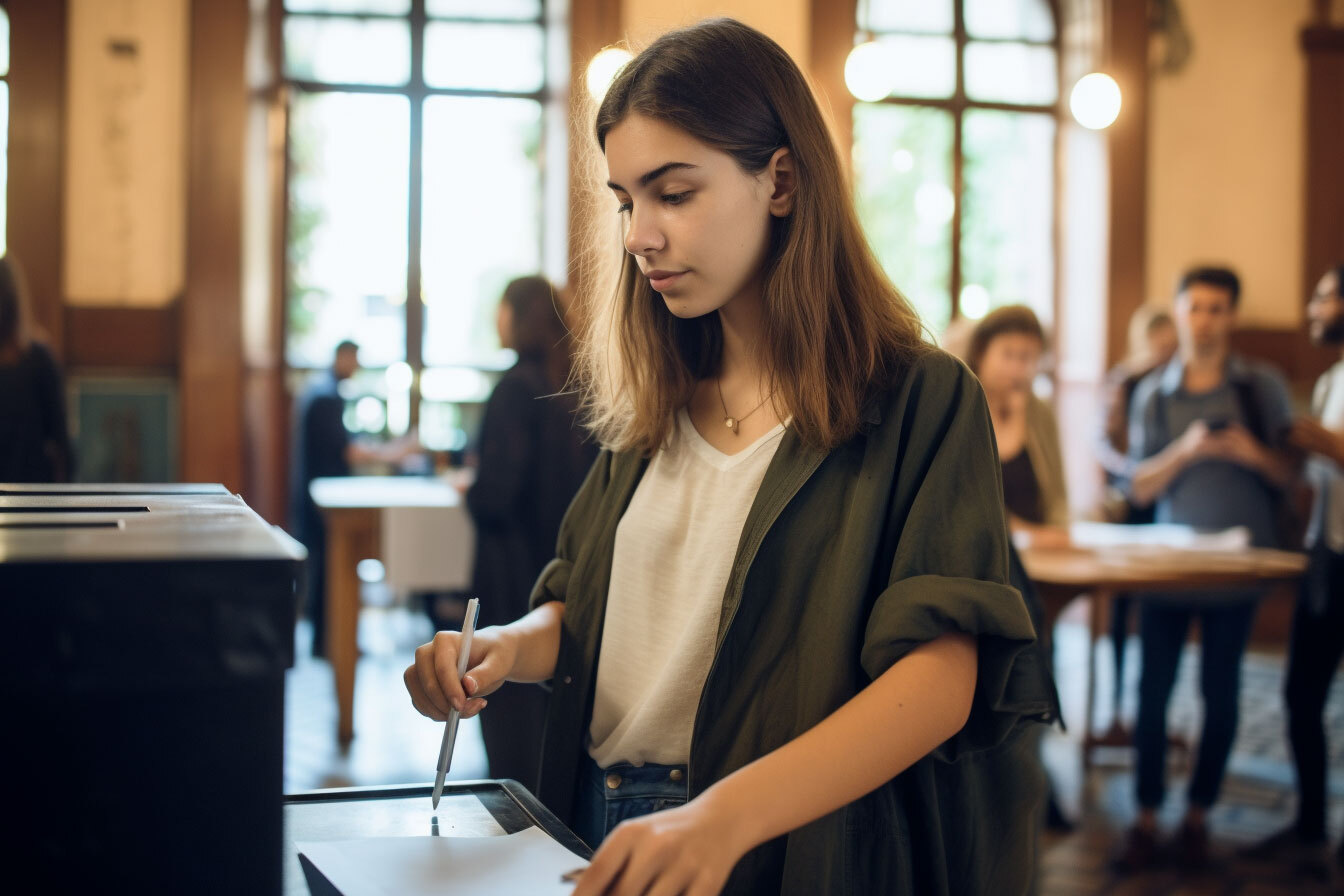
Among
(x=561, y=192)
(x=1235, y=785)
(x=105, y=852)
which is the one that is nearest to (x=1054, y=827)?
(x=1235, y=785)

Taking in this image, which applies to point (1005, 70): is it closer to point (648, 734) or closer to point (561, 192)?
point (561, 192)

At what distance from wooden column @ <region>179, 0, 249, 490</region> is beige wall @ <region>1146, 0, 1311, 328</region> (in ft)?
16.9

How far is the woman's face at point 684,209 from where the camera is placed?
1.15 metres

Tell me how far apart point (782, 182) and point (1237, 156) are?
7.00 meters

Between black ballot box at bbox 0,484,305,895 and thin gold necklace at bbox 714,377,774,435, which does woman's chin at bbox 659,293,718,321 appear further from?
black ballot box at bbox 0,484,305,895

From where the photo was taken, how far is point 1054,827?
12.0ft

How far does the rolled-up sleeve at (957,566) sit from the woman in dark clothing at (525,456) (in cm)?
243

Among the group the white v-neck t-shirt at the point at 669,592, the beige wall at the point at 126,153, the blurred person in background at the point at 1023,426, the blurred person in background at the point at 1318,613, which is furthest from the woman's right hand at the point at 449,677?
the beige wall at the point at 126,153

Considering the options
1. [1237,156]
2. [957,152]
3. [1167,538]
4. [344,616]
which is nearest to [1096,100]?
[957,152]

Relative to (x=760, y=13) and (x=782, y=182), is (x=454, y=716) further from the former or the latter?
(x=760, y=13)

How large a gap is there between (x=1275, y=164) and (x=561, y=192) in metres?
4.25

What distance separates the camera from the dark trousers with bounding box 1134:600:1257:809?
136 inches

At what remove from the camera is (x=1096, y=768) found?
4312 millimetres

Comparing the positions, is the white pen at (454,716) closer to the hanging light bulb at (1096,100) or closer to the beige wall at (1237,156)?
the hanging light bulb at (1096,100)
